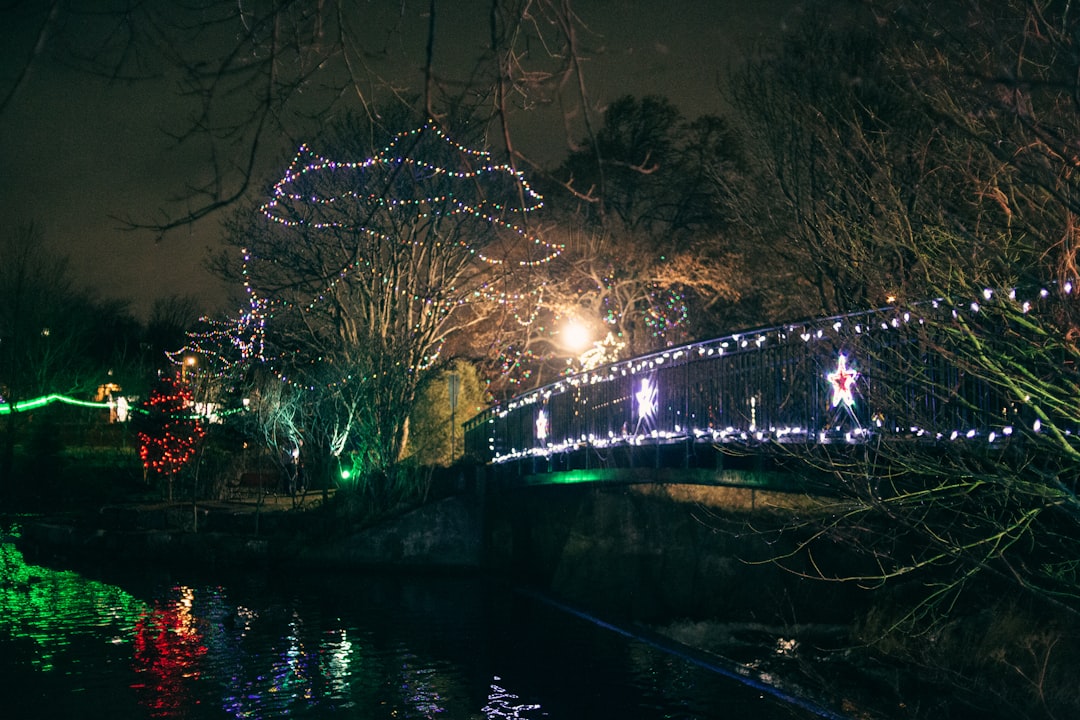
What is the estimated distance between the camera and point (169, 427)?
1451 inches

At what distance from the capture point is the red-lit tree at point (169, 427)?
36.6 metres

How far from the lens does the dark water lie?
12750mm

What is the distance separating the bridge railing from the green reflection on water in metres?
8.55

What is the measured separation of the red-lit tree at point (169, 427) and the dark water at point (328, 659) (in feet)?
43.7

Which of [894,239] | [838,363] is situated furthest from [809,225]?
[838,363]

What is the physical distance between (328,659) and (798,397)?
299 inches

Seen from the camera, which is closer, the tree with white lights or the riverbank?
the riverbank

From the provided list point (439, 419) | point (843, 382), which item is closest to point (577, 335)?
point (439, 419)

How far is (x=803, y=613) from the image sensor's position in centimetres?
1838

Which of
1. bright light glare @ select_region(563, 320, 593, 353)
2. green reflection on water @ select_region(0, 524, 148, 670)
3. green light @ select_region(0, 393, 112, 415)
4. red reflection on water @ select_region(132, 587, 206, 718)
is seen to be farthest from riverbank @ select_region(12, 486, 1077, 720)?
green light @ select_region(0, 393, 112, 415)

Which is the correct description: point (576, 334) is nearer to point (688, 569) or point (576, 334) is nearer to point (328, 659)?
point (688, 569)

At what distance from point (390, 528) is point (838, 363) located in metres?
16.2

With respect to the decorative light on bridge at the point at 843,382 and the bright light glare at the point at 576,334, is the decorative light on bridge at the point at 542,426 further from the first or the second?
the decorative light on bridge at the point at 843,382

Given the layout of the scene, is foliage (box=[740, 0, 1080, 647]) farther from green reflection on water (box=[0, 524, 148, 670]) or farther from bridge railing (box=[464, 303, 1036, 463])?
green reflection on water (box=[0, 524, 148, 670])
